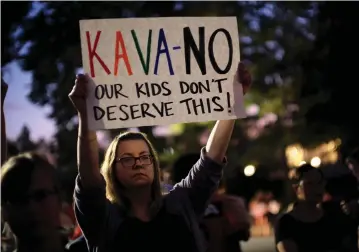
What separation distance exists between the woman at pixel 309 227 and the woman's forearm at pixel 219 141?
3.91 feet

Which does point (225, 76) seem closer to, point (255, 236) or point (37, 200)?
point (37, 200)

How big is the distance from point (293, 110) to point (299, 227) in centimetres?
558

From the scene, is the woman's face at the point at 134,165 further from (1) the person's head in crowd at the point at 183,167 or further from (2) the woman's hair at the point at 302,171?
(2) the woman's hair at the point at 302,171

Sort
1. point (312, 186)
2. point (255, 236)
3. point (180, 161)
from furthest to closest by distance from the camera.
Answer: point (255, 236), point (312, 186), point (180, 161)

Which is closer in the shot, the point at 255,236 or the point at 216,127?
the point at 216,127

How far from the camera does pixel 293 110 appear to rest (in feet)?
28.3

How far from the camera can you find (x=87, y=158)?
6.08 feet

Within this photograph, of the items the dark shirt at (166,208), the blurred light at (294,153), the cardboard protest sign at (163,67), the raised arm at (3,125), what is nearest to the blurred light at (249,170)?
the blurred light at (294,153)

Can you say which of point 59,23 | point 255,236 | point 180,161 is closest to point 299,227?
point 180,161

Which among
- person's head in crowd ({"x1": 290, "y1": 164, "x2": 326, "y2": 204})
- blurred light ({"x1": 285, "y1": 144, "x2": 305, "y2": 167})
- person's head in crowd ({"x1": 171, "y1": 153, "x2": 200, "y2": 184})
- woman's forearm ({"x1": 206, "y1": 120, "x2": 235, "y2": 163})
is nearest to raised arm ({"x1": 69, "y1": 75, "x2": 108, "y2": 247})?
woman's forearm ({"x1": 206, "y1": 120, "x2": 235, "y2": 163})

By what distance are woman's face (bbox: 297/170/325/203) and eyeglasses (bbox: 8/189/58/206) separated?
66.7 inches

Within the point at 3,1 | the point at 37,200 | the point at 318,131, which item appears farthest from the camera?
the point at 318,131

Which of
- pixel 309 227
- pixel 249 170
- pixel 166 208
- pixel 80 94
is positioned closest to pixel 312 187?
pixel 309 227

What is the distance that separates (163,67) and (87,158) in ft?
1.50
